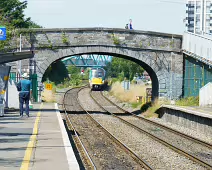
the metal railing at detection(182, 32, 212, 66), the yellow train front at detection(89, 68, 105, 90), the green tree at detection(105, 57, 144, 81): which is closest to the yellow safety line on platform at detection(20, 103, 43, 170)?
the metal railing at detection(182, 32, 212, 66)

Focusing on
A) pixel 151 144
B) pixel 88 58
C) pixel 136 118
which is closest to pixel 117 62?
pixel 88 58

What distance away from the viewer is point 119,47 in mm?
35844

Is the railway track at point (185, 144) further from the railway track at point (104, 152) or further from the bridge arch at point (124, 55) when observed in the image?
the bridge arch at point (124, 55)

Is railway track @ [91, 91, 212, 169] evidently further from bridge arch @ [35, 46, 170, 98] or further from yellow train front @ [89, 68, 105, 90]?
yellow train front @ [89, 68, 105, 90]

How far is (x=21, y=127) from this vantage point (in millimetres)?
17250

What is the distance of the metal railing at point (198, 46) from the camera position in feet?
100.0

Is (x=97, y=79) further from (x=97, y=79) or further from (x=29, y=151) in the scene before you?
(x=29, y=151)

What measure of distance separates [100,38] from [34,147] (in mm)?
23565

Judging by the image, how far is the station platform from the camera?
403 inches

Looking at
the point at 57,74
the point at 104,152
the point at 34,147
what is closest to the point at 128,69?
the point at 57,74

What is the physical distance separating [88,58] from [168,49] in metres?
105

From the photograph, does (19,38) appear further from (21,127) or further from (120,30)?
(21,127)

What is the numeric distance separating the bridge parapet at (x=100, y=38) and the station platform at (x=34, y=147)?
1695cm

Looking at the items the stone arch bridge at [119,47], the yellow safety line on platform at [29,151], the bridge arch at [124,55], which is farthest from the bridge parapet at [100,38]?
the yellow safety line on platform at [29,151]
